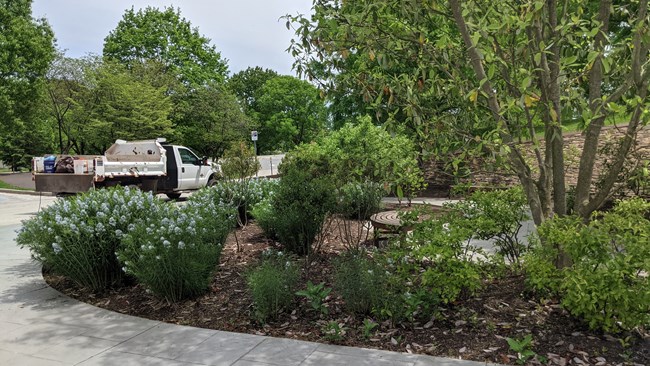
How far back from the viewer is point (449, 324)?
3.84 meters

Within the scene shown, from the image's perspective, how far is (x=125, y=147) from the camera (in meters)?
16.5

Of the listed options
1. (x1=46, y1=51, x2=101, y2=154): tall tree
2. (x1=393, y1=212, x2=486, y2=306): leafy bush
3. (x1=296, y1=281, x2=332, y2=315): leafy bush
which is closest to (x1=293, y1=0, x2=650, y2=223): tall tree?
(x1=393, y1=212, x2=486, y2=306): leafy bush

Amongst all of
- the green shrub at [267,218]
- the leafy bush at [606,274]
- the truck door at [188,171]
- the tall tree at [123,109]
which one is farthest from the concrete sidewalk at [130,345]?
the tall tree at [123,109]

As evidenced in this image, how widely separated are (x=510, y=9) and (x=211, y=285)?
4.04 m

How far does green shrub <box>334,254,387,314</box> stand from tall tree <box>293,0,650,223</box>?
1479 mm

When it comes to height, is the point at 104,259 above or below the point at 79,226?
below

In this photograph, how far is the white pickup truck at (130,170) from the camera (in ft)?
41.3

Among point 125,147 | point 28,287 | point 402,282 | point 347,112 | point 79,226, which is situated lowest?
point 28,287

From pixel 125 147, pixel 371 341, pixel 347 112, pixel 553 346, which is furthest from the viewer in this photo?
pixel 347 112

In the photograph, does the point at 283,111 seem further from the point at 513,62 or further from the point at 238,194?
the point at 513,62

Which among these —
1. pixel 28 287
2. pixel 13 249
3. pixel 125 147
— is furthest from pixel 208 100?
pixel 28 287

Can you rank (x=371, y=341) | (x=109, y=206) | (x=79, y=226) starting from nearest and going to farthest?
(x=371, y=341), (x=79, y=226), (x=109, y=206)

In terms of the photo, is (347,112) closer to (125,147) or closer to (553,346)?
(125,147)

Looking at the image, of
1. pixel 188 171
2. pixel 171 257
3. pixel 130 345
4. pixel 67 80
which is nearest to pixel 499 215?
pixel 171 257
